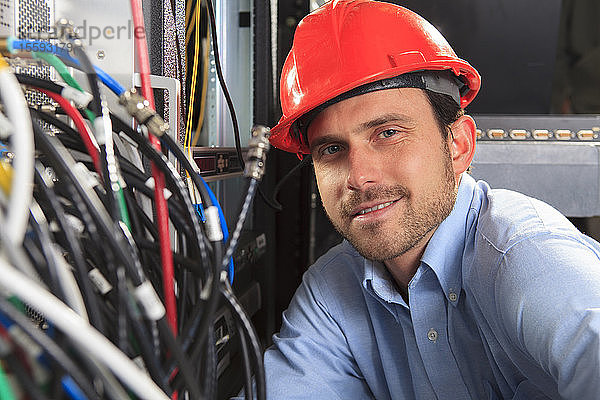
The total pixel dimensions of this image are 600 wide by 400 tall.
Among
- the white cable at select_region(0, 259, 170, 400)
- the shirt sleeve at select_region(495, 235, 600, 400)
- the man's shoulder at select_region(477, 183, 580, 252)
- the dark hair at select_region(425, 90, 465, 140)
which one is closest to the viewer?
the white cable at select_region(0, 259, 170, 400)

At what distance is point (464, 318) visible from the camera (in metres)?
1.09

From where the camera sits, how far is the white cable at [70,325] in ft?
1.13

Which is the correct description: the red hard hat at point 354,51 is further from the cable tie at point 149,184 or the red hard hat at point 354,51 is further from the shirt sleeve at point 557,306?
the cable tie at point 149,184

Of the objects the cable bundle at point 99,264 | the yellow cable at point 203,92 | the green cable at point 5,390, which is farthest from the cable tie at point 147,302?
the yellow cable at point 203,92

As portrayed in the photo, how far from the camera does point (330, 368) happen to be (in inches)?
46.0

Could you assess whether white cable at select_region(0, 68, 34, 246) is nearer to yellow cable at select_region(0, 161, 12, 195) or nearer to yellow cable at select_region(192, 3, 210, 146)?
yellow cable at select_region(0, 161, 12, 195)

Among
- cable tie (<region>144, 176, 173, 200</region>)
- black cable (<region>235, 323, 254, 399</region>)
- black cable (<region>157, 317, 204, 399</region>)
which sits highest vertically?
cable tie (<region>144, 176, 173, 200</region>)

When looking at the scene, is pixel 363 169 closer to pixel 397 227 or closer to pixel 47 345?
pixel 397 227

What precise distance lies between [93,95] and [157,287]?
8.5 inches

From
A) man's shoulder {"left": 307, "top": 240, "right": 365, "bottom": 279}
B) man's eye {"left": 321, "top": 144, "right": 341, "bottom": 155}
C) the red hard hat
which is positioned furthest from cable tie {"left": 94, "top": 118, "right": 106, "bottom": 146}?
man's shoulder {"left": 307, "top": 240, "right": 365, "bottom": 279}

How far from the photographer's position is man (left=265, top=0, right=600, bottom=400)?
3.40 feet

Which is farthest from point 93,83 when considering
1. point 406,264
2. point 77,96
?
point 406,264

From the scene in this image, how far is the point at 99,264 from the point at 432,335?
74cm

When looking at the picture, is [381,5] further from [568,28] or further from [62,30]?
[568,28]
